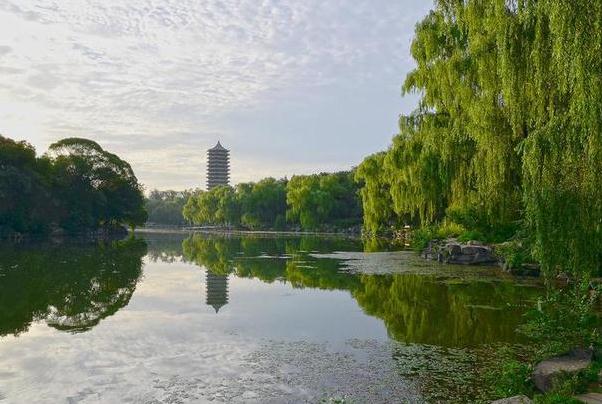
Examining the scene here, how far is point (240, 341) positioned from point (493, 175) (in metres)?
8.28

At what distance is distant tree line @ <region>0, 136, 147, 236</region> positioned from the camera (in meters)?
45.2

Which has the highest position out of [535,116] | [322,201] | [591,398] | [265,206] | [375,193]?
[265,206]

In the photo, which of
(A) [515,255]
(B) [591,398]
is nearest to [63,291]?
(B) [591,398]

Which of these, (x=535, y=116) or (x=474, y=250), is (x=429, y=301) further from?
(x=474, y=250)

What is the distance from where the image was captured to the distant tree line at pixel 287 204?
70.4 metres

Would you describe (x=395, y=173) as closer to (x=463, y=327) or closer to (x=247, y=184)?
(x=463, y=327)

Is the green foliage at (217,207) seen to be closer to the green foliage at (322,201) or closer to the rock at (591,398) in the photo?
the green foliage at (322,201)

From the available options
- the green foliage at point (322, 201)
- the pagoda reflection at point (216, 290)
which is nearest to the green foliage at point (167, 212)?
the green foliage at point (322, 201)

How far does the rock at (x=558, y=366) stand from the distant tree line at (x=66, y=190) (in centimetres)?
4449

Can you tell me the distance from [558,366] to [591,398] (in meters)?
1.08

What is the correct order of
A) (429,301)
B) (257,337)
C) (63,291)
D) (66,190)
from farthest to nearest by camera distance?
1. (66,190)
2. (63,291)
3. (429,301)
4. (257,337)

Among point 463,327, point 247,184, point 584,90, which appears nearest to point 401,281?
point 463,327

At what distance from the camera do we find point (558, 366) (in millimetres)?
6516

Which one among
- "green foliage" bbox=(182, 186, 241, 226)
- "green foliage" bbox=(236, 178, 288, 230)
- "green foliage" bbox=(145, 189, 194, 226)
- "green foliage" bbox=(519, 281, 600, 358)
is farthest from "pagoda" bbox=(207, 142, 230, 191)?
"green foliage" bbox=(519, 281, 600, 358)
